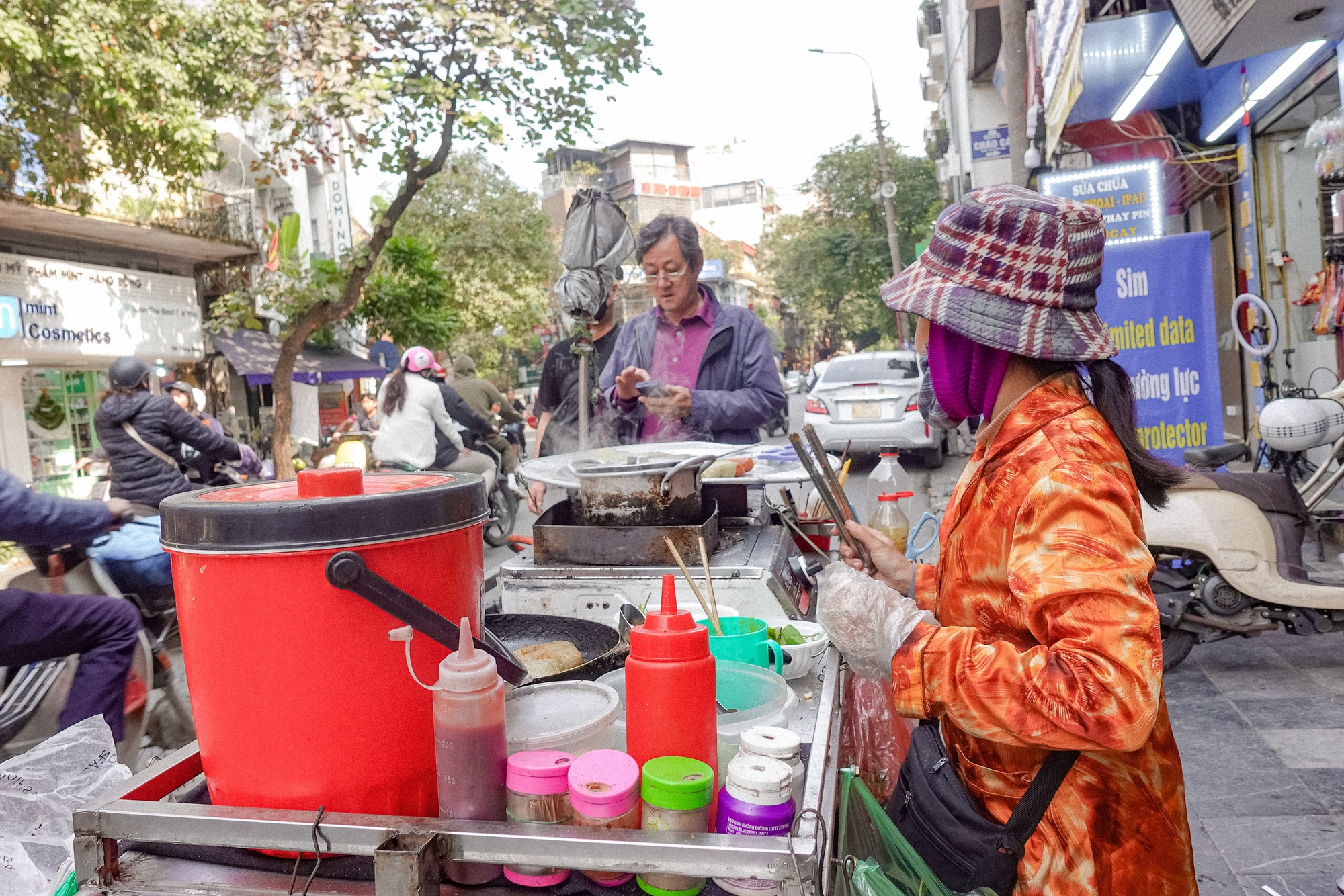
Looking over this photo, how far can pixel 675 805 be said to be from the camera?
112 cm

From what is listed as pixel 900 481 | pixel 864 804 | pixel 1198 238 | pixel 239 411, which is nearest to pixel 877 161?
pixel 239 411

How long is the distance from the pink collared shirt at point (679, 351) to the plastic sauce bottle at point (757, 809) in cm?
232

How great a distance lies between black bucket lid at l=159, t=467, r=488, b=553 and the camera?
1.07m

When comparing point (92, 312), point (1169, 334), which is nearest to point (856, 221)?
point (92, 312)

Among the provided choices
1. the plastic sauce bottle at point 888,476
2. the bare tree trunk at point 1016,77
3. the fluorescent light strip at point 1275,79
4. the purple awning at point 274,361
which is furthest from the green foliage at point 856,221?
the plastic sauce bottle at point 888,476

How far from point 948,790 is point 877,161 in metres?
31.5

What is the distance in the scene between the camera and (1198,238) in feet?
21.0

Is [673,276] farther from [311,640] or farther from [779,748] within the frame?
[311,640]

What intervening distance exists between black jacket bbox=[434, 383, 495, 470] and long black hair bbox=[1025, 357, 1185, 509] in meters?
6.88

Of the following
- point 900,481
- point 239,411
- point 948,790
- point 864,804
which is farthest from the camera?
point 239,411

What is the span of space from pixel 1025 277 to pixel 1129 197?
6.81m

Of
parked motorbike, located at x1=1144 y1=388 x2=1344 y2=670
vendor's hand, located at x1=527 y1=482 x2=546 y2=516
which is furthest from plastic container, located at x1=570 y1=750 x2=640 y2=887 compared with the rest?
parked motorbike, located at x1=1144 y1=388 x2=1344 y2=670

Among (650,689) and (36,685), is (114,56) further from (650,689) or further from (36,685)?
(650,689)

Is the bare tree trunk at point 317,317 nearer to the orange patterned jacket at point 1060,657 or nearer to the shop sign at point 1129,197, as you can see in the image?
the shop sign at point 1129,197
